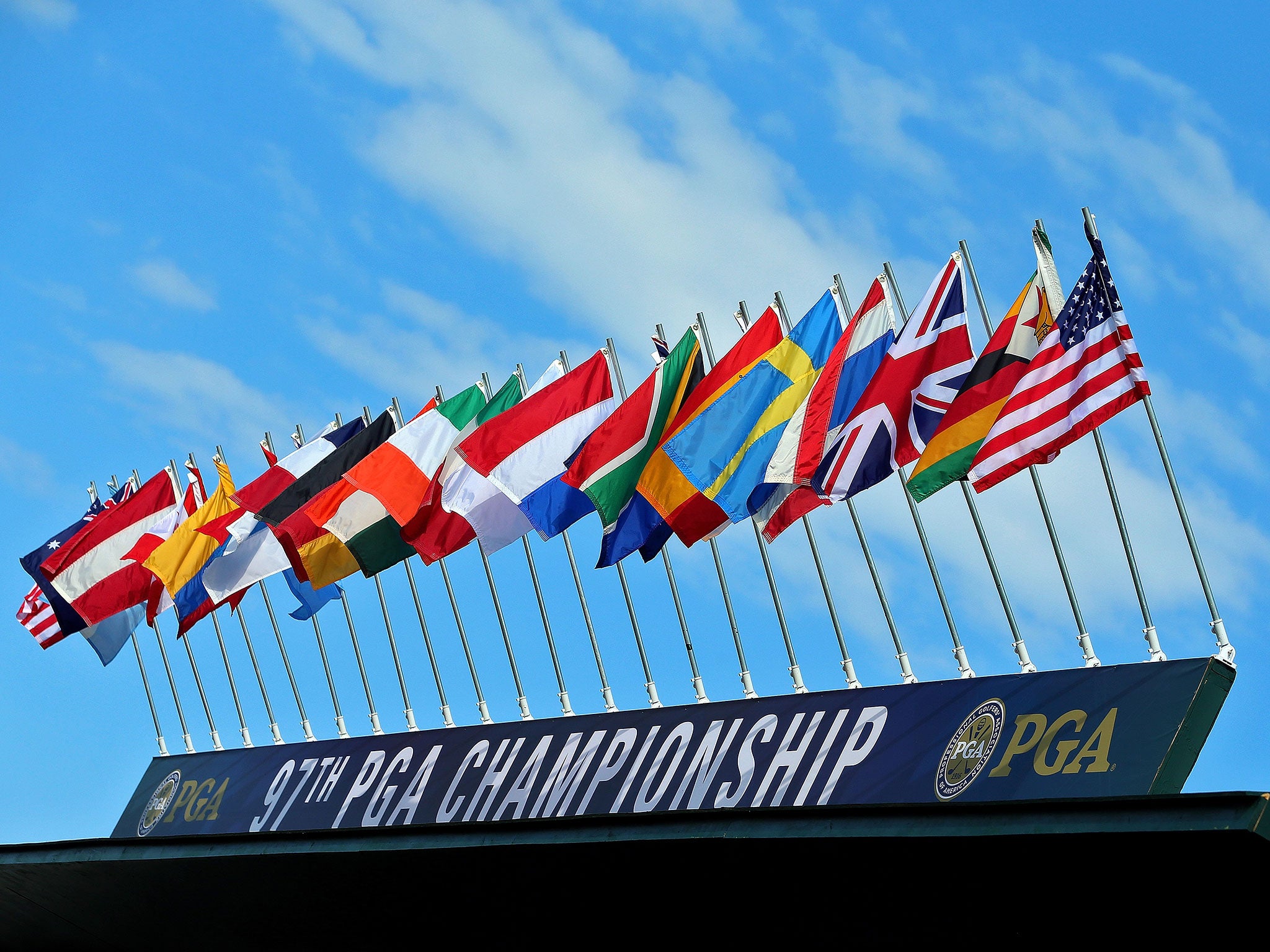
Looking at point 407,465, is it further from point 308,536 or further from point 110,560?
point 110,560

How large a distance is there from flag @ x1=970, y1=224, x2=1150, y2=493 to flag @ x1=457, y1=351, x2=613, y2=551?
220 inches

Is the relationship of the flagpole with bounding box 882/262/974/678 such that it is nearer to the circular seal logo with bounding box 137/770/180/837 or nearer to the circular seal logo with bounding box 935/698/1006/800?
the circular seal logo with bounding box 935/698/1006/800

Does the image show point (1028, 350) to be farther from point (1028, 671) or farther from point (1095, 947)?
point (1095, 947)

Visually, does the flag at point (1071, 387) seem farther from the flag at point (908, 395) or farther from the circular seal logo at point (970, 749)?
the circular seal logo at point (970, 749)

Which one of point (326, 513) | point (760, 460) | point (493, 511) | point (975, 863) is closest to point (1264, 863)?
point (975, 863)

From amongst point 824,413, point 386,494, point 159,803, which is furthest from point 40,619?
point 824,413

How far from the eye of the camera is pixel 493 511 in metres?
18.6

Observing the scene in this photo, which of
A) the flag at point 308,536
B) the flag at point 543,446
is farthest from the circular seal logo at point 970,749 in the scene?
the flag at point 308,536

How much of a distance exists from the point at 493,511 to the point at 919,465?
582 centimetres

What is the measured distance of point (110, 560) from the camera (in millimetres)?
23531

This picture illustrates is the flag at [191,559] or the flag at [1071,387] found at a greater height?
the flag at [1071,387]

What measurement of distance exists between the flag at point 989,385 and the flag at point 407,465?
22.5 feet

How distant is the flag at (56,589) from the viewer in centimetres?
2378

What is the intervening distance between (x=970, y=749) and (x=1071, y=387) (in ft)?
11.4
